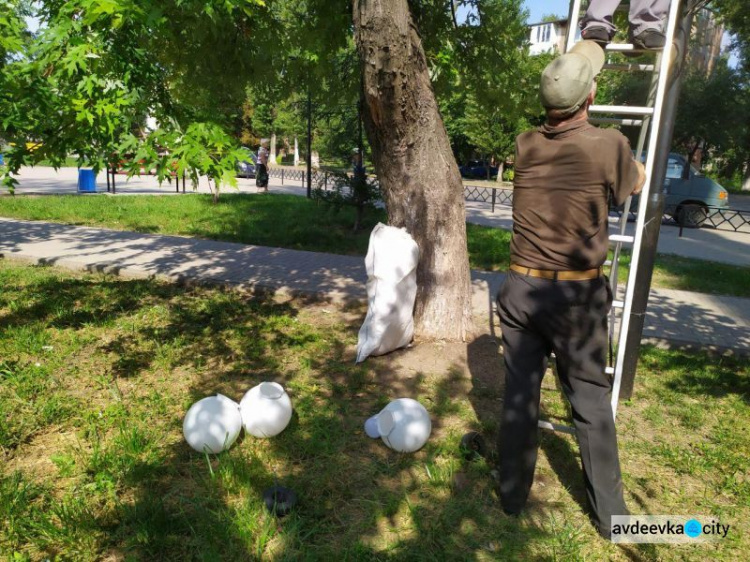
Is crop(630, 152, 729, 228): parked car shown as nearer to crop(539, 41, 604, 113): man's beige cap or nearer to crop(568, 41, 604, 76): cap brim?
crop(568, 41, 604, 76): cap brim

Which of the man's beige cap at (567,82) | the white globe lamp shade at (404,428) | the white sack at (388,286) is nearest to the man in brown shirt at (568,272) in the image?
the man's beige cap at (567,82)

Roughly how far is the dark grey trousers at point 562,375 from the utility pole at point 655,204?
894mm

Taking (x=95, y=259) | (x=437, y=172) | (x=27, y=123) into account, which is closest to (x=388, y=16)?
(x=437, y=172)

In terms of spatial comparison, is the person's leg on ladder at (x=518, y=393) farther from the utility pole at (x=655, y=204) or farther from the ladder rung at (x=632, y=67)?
the ladder rung at (x=632, y=67)

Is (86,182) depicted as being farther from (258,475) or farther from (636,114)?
(636,114)

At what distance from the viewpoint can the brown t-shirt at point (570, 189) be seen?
8.77 feet

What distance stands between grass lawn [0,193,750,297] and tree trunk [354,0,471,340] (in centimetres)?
433

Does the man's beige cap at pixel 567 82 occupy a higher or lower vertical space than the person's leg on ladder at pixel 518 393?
higher

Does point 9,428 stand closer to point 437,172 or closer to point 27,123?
point 27,123

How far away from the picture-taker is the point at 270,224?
12281 mm

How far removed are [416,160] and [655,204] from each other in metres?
2.01

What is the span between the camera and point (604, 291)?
9.26ft

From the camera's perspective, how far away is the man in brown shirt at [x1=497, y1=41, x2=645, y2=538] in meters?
2.69

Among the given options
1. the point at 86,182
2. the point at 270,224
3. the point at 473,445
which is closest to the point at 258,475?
the point at 473,445
